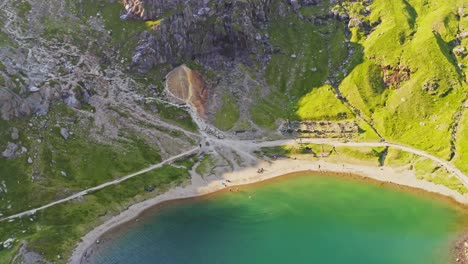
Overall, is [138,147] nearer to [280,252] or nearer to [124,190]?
[124,190]

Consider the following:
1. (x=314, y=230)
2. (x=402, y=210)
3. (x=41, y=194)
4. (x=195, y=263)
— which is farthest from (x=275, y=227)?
(x=41, y=194)

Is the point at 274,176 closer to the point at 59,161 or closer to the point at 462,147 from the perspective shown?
the point at 462,147

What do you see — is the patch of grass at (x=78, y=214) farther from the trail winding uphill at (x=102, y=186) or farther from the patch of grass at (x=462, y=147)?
the patch of grass at (x=462, y=147)

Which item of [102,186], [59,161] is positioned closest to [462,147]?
[102,186]

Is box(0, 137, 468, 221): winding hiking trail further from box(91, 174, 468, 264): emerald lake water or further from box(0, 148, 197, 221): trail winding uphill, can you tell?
box(91, 174, 468, 264): emerald lake water

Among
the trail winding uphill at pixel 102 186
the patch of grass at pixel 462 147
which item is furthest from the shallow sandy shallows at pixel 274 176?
the patch of grass at pixel 462 147
